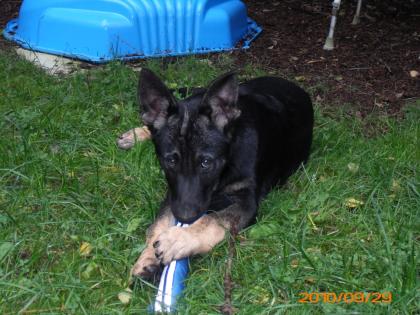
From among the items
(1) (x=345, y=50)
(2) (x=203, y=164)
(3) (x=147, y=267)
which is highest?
(2) (x=203, y=164)

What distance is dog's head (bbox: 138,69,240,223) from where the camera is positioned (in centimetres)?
320

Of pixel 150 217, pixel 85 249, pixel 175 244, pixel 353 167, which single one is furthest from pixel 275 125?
pixel 85 249

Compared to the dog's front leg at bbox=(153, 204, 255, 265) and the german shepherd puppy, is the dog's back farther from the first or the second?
the dog's front leg at bbox=(153, 204, 255, 265)

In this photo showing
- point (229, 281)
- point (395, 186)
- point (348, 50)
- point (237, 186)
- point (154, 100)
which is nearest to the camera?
point (229, 281)

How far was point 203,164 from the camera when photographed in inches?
128

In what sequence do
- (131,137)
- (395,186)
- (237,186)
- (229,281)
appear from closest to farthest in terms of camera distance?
(229,281), (237,186), (395,186), (131,137)

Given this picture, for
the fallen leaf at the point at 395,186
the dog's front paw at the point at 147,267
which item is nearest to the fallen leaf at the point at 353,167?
the fallen leaf at the point at 395,186

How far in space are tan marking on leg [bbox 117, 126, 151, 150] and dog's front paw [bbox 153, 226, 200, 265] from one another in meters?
1.40

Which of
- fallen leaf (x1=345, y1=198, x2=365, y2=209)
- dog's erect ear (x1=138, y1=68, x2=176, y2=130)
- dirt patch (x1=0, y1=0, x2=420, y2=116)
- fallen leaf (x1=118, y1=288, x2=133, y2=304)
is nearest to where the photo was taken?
fallen leaf (x1=118, y1=288, x2=133, y2=304)

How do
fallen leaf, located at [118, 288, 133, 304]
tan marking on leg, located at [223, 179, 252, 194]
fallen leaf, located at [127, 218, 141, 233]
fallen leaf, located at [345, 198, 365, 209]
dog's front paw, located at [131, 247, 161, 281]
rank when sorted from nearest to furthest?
fallen leaf, located at [118, 288, 133, 304] → dog's front paw, located at [131, 247, 161, 281] → fallen leaf, located at [127, 218, 141, 233] → tan marking on leg, located at [223, 179, 252, 194] → fallen leaf, located at [345, 198, 365, 209]

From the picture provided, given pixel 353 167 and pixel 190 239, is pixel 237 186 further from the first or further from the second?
pixel 353 167

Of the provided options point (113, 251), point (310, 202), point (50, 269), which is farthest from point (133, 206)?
point (310, 202)
